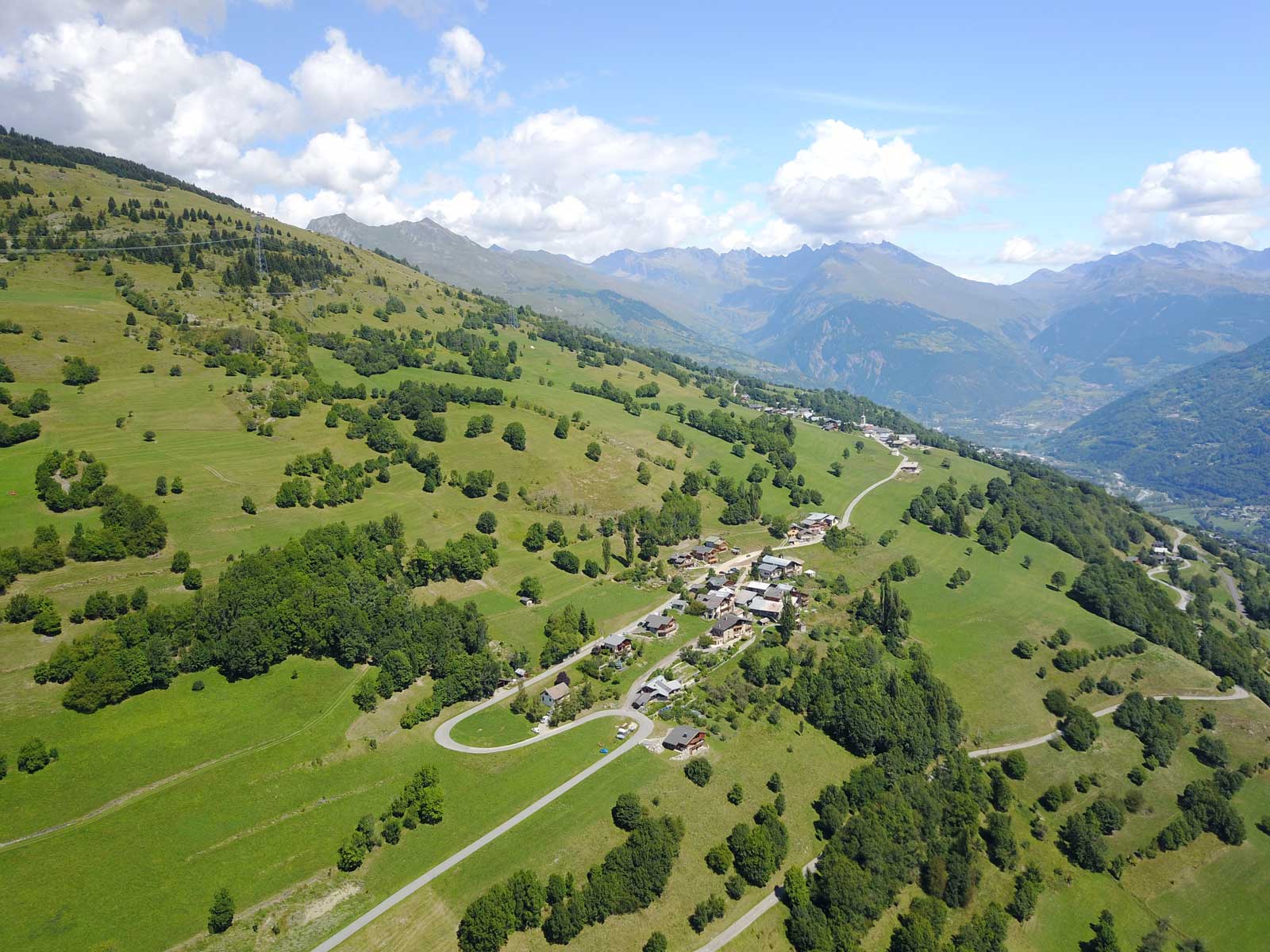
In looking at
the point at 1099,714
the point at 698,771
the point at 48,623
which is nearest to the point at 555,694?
the point at 698,771

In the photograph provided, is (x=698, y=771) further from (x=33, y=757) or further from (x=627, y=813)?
(x=33, y=757)

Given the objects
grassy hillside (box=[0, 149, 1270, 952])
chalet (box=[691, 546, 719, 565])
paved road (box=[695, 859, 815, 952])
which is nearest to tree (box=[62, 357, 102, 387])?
grassy hillside (box=[0, 149, 1270, 952])

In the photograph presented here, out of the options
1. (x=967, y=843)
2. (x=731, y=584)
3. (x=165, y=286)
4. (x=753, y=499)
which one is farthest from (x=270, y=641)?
(x=165, y=286)

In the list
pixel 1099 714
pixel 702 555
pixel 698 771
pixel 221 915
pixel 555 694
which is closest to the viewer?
pixel 221 915

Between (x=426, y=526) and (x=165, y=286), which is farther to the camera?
(x=165, y=286)

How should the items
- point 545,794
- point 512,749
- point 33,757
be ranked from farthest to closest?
1. point 512,749
2. point 545,794
3. point 33,757

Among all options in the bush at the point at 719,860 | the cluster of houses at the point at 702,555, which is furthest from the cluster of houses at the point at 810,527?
the bush at the point at 719,860

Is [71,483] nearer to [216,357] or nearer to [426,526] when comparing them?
[426,526]
